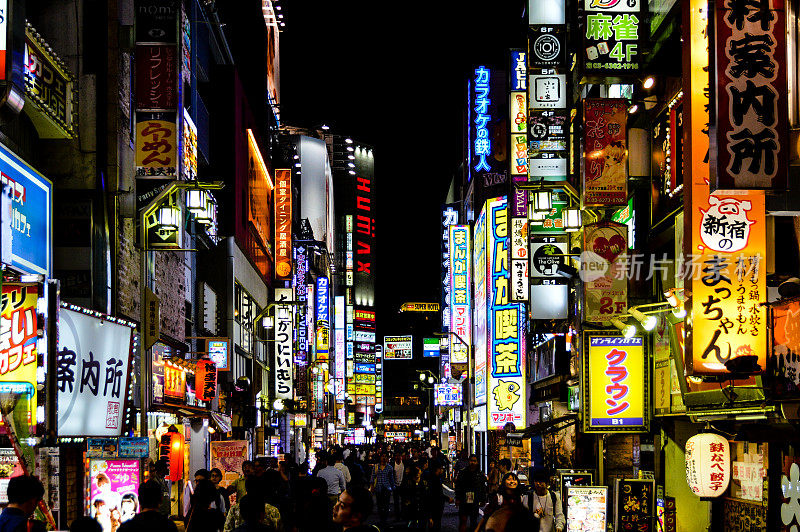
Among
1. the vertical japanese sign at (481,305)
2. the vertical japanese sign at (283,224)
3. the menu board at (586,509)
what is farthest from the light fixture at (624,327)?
the vertical japanese sign at (283,224)

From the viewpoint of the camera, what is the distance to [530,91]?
2506 cm

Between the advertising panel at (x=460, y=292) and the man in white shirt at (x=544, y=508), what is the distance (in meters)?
33.4

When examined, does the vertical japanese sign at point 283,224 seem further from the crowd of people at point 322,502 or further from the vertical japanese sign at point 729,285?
the vertical japanese sign at point 729,285

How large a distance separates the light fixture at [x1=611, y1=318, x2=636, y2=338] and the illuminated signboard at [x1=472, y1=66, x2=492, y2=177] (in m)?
27.1

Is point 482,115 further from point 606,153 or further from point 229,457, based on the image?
point 606,153

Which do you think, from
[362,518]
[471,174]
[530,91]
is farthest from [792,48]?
[471,174]

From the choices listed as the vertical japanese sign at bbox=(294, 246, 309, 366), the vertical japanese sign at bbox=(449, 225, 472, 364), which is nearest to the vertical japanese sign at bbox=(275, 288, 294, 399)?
the vertical japanese sign at bbox=(294, 246, 309, 366)

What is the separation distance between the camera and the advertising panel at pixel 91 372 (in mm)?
13211

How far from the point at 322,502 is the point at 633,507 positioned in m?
10.5

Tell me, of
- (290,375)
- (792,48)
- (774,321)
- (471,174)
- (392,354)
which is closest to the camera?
(792,48)

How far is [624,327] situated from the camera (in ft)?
63.9

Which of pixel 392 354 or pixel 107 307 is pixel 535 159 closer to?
pixel 107 307

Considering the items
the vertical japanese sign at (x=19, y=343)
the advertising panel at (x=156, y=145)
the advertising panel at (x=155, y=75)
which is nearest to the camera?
the vertical japanese sign at (x=19, y=343)

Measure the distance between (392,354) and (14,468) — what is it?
86.7m
